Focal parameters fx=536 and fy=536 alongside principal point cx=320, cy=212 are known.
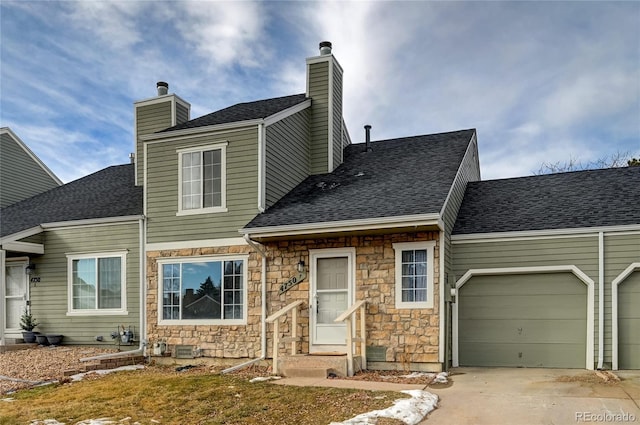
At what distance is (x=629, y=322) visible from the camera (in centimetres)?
907

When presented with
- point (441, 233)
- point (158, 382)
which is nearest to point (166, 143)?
point (158, 382)

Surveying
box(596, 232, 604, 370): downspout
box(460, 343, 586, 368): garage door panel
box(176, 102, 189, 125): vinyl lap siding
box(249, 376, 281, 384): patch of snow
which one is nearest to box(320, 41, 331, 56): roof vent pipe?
box(176, 102, 189, 125): vinyl lap siding

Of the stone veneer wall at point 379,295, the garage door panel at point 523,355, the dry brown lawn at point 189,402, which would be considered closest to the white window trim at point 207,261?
the stone veneer wall at point 379,295

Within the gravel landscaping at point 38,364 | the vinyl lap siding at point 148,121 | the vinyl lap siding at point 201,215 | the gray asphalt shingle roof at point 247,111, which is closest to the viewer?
the gravel landscaping at point 38,364

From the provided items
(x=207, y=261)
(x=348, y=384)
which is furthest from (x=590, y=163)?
(x=348, y=384)

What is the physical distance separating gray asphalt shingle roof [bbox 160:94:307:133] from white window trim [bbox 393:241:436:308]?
12.9 ft

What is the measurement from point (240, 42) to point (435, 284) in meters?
7.99

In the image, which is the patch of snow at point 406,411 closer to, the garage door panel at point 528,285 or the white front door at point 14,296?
the garage door panel at point 528,285

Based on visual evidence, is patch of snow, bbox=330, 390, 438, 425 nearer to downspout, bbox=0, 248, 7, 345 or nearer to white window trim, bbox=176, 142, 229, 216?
white window trim, bbox=176, 142, 229, 216

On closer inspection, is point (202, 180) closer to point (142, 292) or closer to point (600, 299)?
point (142, 292)

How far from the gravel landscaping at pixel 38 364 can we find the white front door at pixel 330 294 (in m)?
4.35

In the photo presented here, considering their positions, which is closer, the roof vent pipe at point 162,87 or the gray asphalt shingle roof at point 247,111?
the gray asphalt shingle roof at point 247,111

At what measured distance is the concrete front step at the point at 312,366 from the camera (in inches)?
339

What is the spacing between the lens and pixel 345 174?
39.5ft
